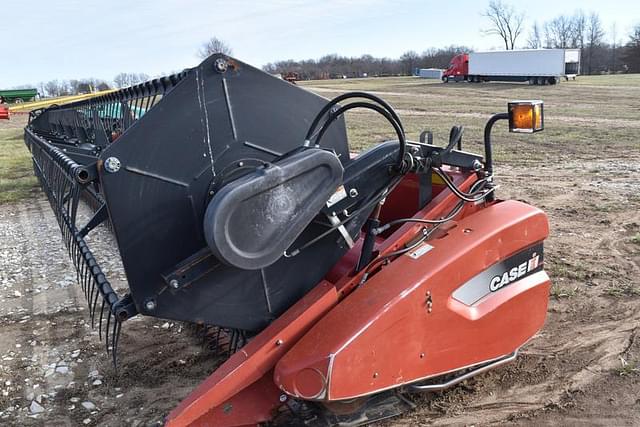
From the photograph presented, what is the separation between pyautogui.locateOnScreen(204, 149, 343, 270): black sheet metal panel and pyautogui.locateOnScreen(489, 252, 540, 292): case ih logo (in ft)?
3.22

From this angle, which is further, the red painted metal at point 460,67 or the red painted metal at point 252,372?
the red painted metal at point 460,67

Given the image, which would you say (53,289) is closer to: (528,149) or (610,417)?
(610,417)

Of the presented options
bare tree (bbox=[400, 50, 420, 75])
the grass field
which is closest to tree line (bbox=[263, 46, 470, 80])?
bare tree (bbox=[400, 50, 420, 75])

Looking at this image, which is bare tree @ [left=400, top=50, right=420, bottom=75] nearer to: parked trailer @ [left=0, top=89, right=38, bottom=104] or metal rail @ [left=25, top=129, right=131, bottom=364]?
parked trailer @ [left=0, top=89, right=38, bottom=104]

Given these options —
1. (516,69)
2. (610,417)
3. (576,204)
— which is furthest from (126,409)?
(516,69)

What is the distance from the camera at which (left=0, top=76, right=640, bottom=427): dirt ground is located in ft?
9.65

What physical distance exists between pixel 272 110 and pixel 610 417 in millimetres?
2174

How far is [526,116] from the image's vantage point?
2746 millimetres

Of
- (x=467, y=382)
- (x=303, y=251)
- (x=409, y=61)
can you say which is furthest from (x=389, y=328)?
(x=409, y=61)

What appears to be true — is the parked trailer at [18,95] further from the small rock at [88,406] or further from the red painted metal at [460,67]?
the small rock at [88,406]

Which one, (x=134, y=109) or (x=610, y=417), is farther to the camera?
(x=134, y=109)

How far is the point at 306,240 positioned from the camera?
255 centimetres

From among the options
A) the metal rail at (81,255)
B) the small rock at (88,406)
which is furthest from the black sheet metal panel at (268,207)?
the small rock at (88,406)

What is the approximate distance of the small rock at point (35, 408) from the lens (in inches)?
122
